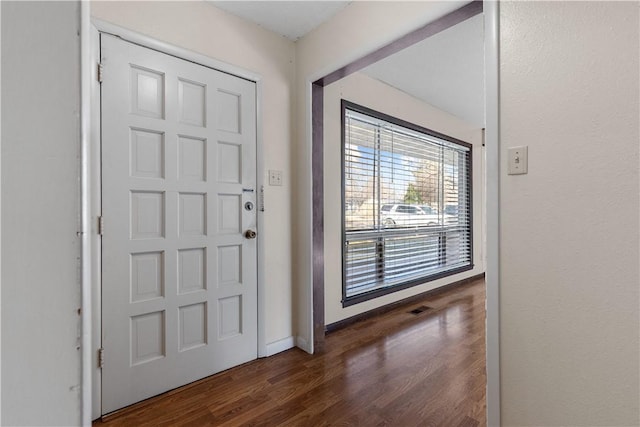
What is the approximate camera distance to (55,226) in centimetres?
34

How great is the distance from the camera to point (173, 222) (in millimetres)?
1779

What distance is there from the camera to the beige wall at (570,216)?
104cm

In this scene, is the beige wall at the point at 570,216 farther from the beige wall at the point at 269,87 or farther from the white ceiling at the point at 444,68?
the beige wall at the point at 269,87

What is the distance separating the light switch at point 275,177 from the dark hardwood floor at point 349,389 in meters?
1.26

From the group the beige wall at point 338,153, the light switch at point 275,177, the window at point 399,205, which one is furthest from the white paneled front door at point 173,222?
the window at point 399,205

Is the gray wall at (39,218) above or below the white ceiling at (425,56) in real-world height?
below

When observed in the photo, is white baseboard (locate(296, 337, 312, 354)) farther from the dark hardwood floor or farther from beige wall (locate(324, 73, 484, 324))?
beige wall (locate(324, 73, 484, 324))

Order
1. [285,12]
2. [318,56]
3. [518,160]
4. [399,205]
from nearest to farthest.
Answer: [518,160] < [285,12] < [318,56] < [399,205]

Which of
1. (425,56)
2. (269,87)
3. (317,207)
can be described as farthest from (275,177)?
(425,56)

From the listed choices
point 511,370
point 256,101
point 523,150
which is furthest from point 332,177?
point 511,370

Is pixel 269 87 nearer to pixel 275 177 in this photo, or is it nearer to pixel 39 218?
pixel 275 177

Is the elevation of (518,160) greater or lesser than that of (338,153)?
lesser

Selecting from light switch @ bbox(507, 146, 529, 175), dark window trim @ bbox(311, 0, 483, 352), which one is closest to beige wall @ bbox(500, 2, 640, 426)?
light switch @ bbox(507, 146, 529, 175)

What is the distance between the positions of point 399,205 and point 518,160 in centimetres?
214
